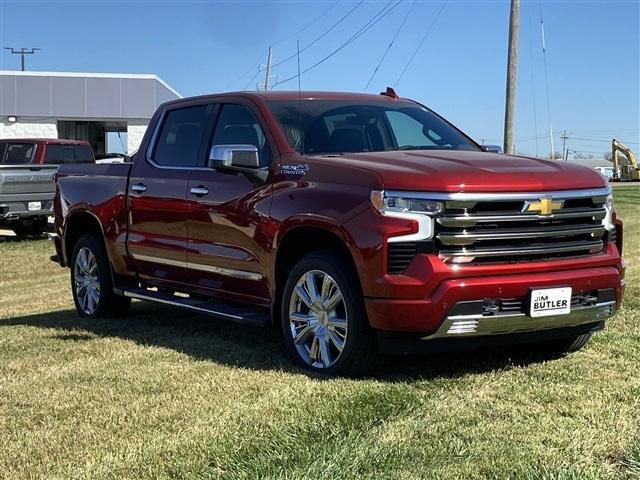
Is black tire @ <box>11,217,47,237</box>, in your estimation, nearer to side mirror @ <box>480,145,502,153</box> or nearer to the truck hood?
side mirror @ <box>480,145,502,153</box>

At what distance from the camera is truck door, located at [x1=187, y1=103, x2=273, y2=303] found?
5738 millimetres

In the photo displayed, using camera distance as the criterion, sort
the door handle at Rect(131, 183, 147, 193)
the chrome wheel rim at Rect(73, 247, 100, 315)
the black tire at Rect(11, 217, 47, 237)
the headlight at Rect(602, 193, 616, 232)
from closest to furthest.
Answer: the headlight at Rect(602, 193, 616, 232) → the door handle at Rect(131, 183, 147, 193) → the chrome wheel rim at Rect(73, 247, 100, 315) → the black tire at Rect(11, 217, 47, 237)

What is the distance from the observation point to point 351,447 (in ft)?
12.2

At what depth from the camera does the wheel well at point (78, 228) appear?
8008 millimetres

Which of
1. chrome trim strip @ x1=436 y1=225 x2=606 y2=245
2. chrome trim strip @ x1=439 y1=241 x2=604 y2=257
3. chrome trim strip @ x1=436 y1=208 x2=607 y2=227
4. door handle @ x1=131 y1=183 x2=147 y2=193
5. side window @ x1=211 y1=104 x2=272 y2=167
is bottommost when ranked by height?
chrome trim strip @ x1=439 y1=241 x2=604 y2=257

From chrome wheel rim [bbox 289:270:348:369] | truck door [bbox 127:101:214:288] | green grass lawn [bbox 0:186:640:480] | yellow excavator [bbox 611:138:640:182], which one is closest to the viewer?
green grass lawn [bbox 0:186:640:480]

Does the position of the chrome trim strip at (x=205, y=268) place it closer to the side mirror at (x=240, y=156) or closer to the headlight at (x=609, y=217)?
the side mirror at (x=240, y=156)

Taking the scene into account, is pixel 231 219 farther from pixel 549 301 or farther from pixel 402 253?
pixel 549 301

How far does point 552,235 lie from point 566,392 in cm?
92

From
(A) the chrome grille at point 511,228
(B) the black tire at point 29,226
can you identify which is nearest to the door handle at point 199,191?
(A) the chrome grille at point 511,228

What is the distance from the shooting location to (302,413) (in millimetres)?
4293

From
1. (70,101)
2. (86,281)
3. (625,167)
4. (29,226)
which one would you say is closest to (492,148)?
(86,281)

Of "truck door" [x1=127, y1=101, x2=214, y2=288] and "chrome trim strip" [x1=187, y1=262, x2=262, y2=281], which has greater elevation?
"truck door" [x1=127, y1=101, x2=214, y2=288]

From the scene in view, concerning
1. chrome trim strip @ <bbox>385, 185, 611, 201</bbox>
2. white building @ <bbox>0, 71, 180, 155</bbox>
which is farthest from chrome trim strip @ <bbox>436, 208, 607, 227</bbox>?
white building @ <bbox>0, 71, 180, 155</bbox>
